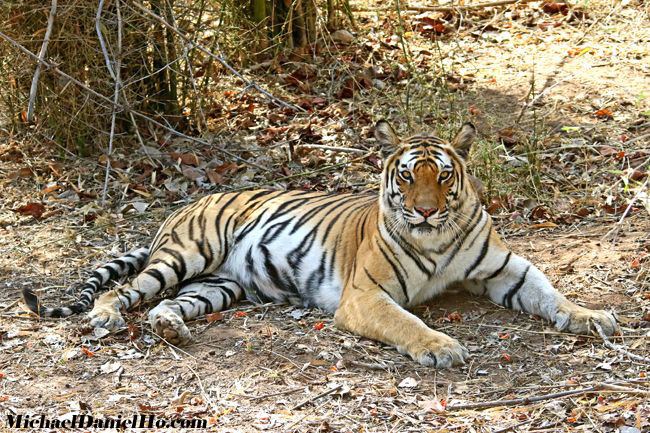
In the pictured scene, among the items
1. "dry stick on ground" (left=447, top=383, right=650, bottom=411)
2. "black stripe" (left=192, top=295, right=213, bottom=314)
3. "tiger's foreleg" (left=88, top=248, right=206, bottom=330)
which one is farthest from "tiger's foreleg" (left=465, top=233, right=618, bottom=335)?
"tiger's foreleg" (left=88, top=248, right=206, bottom=330)

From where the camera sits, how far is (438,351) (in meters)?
4.21

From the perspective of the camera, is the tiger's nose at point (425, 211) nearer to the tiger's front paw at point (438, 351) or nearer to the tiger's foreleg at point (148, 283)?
the tiger's front paw at point (438, 351)

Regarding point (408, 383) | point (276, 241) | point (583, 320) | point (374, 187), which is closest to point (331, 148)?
point (374, 187)

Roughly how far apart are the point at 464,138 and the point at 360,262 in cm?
83

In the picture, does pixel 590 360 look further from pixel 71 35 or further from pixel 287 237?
pixel 71 35

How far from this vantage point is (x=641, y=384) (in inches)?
152

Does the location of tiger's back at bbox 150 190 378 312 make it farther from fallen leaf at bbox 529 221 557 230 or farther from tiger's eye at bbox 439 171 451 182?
fallen leaf at bbox 529 221 557 230

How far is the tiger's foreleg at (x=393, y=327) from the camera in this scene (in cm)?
421

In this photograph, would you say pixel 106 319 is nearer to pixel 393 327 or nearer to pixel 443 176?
pixel 393 327

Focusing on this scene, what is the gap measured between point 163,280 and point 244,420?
1.60 m

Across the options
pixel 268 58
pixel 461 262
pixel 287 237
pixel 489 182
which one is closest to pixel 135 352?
pixel 287 237

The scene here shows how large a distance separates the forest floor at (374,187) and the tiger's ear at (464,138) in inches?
31.1

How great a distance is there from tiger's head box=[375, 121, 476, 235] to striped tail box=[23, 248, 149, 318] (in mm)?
1617

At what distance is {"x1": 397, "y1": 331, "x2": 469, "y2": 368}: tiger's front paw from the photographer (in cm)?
420
